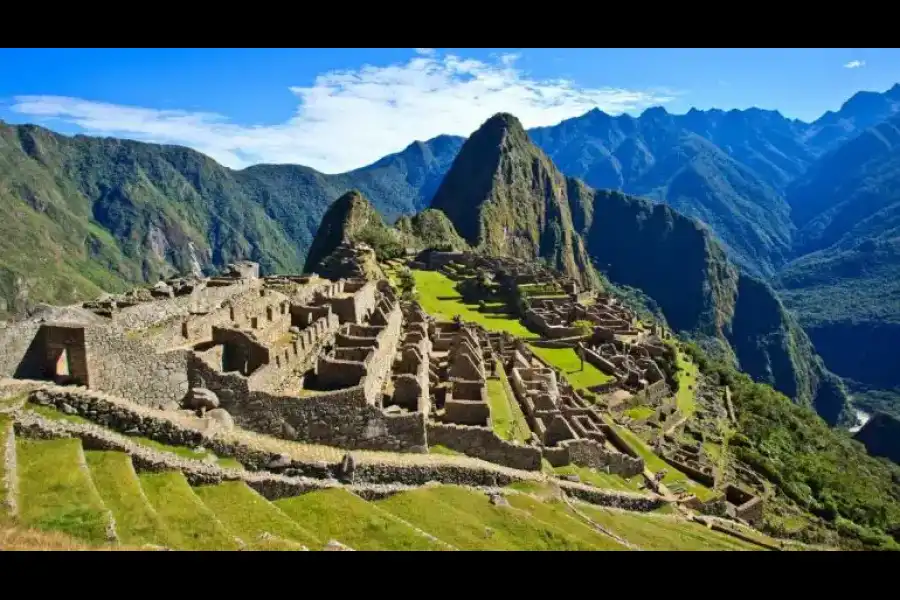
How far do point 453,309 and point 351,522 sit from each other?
5188 centimetres

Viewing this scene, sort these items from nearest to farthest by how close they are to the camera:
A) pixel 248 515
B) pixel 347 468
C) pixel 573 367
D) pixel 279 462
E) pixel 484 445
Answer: pixel 248 515, pixel 279 462, pixel 347 468, pixel 484 445, pixel 573 367

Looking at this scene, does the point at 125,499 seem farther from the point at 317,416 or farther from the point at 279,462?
the point at 317,416

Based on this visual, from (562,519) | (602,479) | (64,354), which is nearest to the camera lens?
(64,354)

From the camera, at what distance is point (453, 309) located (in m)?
63.7

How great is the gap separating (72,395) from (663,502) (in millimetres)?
20026

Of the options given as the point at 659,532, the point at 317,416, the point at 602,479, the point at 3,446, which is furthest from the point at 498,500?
the point at 3,446

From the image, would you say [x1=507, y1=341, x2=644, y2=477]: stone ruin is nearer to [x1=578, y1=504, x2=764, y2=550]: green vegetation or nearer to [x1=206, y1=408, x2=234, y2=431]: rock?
A: [x1=578, y1=504, x2=764, y2=550]: green vegetation

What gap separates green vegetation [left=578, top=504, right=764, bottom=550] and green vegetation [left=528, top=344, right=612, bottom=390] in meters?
19.9

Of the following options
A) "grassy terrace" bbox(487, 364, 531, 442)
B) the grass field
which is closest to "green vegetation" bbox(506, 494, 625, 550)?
"grassy terrace" bbox(487, 364, 531, 442)

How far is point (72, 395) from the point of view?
1275 cm

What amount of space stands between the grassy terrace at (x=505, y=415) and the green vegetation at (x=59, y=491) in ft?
43.4

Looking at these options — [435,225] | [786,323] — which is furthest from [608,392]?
[786,323]

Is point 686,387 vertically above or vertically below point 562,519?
below
